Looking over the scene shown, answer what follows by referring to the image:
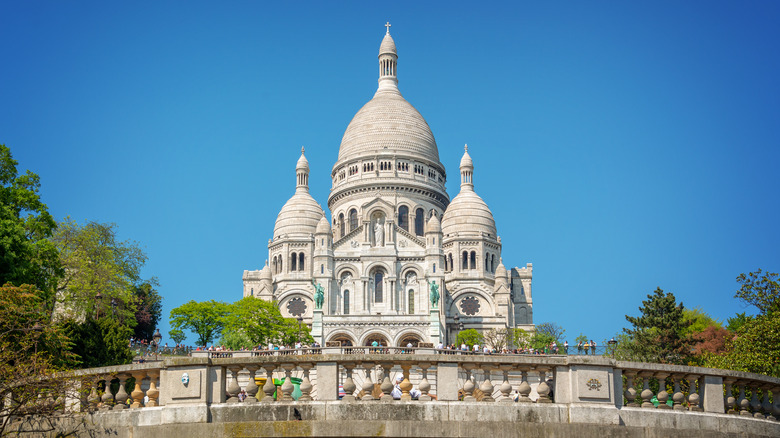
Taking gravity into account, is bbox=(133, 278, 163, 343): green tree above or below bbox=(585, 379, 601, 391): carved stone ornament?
above

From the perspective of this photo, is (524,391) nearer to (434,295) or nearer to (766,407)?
(766,407)

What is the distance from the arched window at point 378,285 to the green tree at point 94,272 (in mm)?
26141

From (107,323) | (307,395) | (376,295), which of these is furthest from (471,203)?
(307,395)

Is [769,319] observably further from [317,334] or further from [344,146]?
[344,146]

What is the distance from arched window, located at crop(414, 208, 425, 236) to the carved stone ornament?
3201 inches

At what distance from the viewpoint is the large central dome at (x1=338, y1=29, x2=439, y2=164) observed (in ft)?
325

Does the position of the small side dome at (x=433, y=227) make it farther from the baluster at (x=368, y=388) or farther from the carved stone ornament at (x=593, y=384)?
the baluster at (x=368, y=388)

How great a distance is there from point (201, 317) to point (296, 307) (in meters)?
25.6

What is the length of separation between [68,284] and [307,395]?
38114 millimetres

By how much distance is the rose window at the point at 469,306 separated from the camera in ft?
282

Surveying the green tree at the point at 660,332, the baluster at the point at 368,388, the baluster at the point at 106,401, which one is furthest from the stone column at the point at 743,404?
the green tree at the point at 660,332

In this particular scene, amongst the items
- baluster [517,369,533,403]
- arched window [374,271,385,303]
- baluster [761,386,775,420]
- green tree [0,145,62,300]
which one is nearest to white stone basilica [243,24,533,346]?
arched window [374,271,385,303]

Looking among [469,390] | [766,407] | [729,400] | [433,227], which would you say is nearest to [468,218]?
[433,227]

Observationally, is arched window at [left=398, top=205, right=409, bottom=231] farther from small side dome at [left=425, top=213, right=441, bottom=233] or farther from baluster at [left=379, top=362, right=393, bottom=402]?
baluster at [left=379, top=362, right=393, bottom=402]
